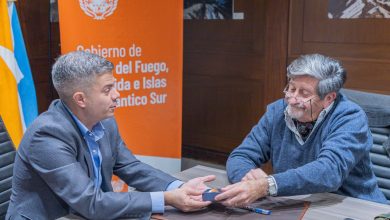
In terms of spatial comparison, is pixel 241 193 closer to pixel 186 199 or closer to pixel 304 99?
pixel 186 199

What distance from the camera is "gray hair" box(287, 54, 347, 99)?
165cm

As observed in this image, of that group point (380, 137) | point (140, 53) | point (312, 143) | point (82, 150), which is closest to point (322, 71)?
point (312, 143)

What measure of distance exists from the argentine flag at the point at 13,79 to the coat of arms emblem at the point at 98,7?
392 millimetres

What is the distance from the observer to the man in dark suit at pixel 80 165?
130 cm

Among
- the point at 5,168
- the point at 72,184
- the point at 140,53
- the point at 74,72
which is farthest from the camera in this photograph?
the point at 140,53

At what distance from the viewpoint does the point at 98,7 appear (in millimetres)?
2436

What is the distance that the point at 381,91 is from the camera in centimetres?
295

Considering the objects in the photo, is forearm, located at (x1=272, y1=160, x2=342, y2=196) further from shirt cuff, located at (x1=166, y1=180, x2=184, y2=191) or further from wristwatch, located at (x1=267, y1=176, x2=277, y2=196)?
shirt cuff, located at (x1=166, y1=180, x2=184, y2=191)

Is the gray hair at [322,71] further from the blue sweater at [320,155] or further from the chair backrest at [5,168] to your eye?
the chair backrest at [5,168]

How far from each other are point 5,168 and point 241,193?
0.99m

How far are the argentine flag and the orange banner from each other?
0.91 feet

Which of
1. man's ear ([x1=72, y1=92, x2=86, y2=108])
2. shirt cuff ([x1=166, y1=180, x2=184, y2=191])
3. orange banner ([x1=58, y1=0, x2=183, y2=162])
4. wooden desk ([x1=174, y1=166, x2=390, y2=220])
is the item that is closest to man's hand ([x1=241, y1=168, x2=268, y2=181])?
wooden desk ([x1=174, y1=166, x2=390, y2=220])

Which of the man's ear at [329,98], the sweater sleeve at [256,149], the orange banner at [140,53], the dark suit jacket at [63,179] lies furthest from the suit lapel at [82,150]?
the orange banner at [140,53]

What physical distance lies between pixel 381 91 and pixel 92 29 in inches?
72.7
